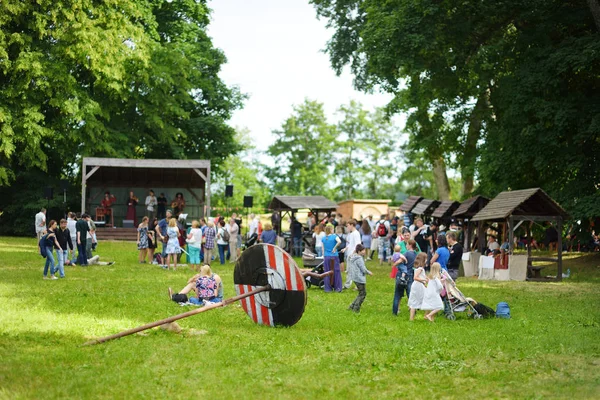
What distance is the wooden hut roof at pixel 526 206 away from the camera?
25906 millimetres

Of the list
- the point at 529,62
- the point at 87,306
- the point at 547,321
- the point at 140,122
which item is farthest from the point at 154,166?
the point at 547,321

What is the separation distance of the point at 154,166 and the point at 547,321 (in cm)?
2827

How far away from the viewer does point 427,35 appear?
30.9 metres

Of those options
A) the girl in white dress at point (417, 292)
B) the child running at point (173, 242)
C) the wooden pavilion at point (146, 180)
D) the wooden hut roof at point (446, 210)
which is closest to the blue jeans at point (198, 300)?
the girl in white dress at point (417, 292)

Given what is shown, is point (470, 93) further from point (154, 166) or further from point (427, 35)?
point (154, 166)

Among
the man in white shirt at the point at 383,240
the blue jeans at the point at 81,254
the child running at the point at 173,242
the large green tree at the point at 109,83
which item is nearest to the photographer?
the child running at the point at 173,242

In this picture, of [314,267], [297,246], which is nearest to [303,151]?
[297,246]

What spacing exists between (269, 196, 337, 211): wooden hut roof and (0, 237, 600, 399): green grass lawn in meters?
16.6

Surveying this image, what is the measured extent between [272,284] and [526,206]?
1483cm

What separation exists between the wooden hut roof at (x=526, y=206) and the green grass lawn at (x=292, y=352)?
253 inches

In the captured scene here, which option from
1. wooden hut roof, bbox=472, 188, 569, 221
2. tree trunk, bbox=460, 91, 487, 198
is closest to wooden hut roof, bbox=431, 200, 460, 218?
tree trunk, bbox=460, 91, 487, 198

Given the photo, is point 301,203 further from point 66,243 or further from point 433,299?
point 433,299

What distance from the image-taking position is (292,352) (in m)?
12.0

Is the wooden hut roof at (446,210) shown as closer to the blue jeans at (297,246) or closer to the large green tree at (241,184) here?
the blue jeans at (297,246)
